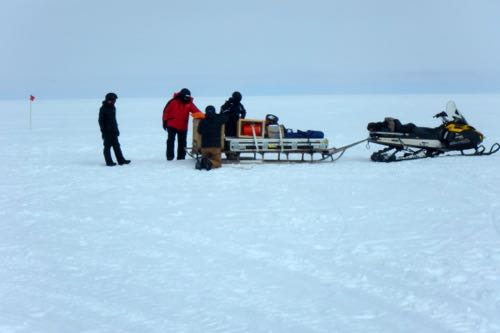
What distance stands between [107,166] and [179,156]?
1484mm

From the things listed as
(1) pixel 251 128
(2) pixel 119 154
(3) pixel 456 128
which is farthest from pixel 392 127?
(2) pixel 119 154

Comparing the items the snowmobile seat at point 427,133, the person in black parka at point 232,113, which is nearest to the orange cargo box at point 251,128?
the person in black parka at point 232,113

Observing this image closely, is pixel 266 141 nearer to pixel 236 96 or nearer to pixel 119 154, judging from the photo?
pixel 236 96

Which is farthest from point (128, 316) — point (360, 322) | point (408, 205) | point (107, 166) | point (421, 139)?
point (421, 139)

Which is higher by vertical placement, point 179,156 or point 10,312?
point 179,156

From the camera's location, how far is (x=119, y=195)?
27.0ft

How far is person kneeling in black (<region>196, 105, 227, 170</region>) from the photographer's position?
10383 millimetres

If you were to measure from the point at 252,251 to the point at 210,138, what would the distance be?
535 cm

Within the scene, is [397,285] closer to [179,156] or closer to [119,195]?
[119,195]

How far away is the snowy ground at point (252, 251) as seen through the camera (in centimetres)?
385

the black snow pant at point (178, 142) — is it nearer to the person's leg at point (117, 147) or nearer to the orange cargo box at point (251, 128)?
the person's leg at point (117, 147)

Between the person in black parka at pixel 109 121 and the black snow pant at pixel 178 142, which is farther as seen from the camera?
the black snow pant at pixel 178 142

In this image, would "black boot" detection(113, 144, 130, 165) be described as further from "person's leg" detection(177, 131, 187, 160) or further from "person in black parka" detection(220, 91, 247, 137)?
"person in black parka" detection(220, 91, 247, 137)

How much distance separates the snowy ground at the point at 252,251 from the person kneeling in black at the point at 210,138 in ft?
1.15
